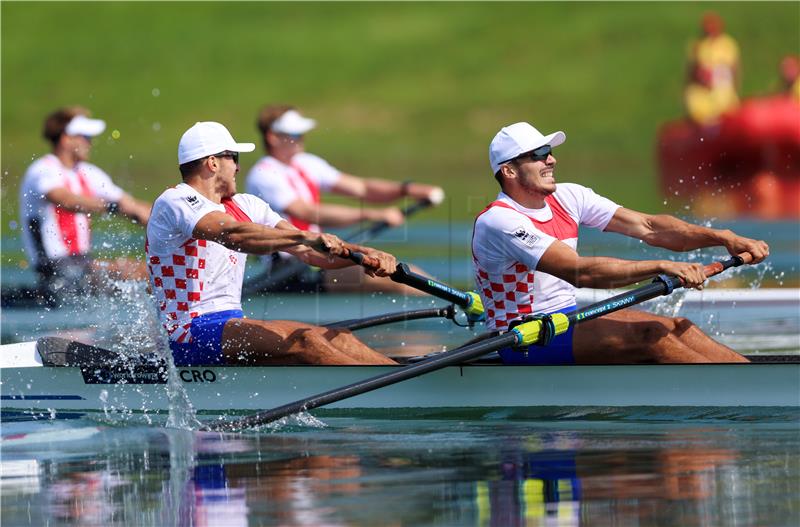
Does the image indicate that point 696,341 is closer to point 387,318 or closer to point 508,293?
point 508,293

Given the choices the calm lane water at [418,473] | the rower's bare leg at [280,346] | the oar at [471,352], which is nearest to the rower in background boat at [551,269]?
the oar at [471,352]

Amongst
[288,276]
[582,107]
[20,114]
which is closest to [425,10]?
[582,107]

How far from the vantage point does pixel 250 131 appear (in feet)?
Answer: 126

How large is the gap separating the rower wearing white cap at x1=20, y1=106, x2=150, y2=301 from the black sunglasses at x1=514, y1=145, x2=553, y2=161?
20.0 ft

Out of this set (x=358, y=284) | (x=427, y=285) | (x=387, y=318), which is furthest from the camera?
(x=358, y=284)

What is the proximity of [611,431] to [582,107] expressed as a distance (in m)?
30.8

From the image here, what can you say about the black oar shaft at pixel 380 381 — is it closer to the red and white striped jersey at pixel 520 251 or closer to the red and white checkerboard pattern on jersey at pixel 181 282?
the red and white striped jersey at pixel 520 251

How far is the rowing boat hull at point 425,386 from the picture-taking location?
30.9 feet

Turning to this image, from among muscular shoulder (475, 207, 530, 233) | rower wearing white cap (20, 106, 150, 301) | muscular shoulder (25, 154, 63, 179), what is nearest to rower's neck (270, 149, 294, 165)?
rower wearing white cap (20, 106, 150, 301)

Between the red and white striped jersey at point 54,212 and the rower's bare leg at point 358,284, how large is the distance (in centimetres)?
215

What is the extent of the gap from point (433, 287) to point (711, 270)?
68.5 inches

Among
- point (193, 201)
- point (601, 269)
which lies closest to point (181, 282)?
point (193, 201)

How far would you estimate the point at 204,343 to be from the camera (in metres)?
9.50

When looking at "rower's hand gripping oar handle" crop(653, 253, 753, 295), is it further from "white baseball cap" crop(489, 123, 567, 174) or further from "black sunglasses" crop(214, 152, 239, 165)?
"black sunglasses" crop(214, 152, 239, 165)
